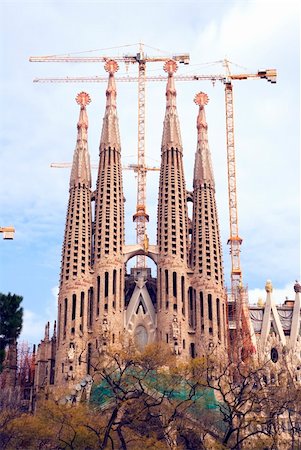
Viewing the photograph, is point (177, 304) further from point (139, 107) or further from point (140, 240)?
point (139, 107)

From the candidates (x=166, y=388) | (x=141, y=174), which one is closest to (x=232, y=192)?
(x=141, y=174)

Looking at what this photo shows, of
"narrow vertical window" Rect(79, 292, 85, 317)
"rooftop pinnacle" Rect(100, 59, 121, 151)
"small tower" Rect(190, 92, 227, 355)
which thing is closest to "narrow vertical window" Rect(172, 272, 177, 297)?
"small tower" Rect(190, 92, 227, 355)

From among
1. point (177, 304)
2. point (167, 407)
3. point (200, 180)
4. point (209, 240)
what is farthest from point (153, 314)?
point (167, 407)

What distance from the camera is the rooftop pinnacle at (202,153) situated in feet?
256

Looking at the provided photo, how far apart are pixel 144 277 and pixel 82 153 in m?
13.8

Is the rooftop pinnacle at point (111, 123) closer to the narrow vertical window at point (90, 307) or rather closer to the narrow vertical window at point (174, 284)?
the narrow vertical window at point (174, 284)

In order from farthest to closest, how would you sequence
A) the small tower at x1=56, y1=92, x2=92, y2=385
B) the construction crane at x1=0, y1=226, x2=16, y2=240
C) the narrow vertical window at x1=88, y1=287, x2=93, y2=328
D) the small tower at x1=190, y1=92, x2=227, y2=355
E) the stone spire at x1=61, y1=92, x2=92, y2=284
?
1. the stone spire at x1=61, y1=92, x2=92, y2=284
2. the narrow vertical window at x1=88, y1=287, x2=93, y2=328
3. the small tower at x1=190, y1=92, x2=227, y2=355
4. the small tower at x1=56, y1=92, x2=92, y2=385
5. the construction crane at x1=0, y1=226, x2=16, y2=240

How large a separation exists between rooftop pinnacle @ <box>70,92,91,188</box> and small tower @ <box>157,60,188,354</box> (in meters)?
7.48

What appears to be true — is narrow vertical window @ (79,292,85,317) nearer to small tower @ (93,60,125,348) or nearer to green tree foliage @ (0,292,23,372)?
small tower @ (93,60,125,348)

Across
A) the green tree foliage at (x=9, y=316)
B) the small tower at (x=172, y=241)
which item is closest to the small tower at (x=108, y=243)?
the small tower at (x=172, y=241)

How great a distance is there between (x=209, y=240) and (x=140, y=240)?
41.6 ft

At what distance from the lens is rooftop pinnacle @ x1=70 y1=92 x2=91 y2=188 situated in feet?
252

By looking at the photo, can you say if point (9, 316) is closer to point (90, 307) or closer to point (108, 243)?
point (90, 307)

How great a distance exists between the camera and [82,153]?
77.9 m
